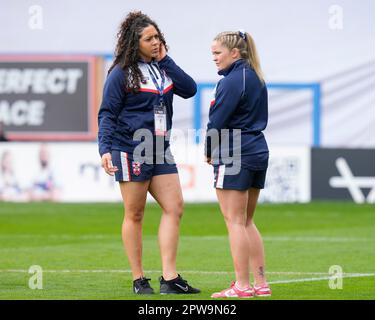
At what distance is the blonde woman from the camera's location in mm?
8688

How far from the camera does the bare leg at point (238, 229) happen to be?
8.69 metres

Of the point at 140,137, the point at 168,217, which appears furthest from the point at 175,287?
the point at 140,137

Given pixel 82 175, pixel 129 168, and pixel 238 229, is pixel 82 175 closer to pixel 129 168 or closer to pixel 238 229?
pixel 129 168

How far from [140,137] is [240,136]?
34.1 inches

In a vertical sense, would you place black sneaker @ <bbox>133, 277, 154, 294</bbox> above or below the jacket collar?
below

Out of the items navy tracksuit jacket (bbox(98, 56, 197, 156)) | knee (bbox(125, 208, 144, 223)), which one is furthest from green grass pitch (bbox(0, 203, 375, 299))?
navy tracksuit jacket (bbox(98, 56, 197, 156))

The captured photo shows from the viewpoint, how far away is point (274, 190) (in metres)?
21.3

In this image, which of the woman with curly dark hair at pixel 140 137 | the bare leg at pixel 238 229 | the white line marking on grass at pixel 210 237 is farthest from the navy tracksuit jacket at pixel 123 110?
the white line marking on grass at pixel 210 237

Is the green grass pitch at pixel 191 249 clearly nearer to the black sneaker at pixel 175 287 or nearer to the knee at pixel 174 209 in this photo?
the black sneaker at pixel 175 287

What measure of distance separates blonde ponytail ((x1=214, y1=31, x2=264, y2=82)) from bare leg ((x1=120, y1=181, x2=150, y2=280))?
4.11 feet

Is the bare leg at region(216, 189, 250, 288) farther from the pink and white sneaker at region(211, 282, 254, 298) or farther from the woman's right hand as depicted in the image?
the woman's right hand

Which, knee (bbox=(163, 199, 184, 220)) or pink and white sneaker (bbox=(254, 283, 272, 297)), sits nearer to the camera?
pink and white sneaker (bbox=(254, 283, 272, 297))
